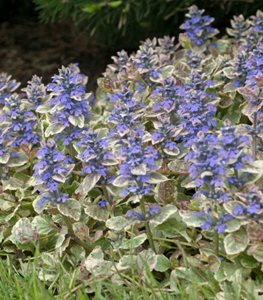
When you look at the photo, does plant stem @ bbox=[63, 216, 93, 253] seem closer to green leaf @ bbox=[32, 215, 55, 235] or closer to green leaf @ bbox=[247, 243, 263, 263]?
green leaf @ bbox=[32, 215, 55, 235]

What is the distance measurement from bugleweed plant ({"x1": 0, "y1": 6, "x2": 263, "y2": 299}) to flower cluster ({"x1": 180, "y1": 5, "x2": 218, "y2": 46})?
19.1 inches

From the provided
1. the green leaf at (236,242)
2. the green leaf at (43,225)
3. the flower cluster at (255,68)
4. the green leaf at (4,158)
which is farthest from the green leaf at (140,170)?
the green leaf at (4,158)

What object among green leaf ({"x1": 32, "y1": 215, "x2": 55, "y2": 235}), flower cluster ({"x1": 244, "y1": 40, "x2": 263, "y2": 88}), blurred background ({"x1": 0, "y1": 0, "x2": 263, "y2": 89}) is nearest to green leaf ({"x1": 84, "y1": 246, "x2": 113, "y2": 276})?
green leaf ({"x1": 32, "y1": 215, "x2": 55, "y2": 235})

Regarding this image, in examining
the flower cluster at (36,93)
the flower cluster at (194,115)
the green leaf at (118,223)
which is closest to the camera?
the green leaf at (118,223)

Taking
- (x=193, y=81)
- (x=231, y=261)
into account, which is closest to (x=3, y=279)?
(x=231, y=261)

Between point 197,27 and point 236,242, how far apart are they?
1.95 m

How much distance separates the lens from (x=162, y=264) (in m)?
2.96

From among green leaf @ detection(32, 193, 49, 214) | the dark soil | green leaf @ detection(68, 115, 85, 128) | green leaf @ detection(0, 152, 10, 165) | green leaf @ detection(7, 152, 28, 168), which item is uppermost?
green leaf @ detection(68, 115, 85, 128)

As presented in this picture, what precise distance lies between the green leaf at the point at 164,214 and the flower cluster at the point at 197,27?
163 cm

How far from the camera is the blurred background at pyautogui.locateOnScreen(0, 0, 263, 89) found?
5.15 m

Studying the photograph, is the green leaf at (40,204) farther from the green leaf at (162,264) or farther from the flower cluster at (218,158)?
the flower cluster at (218,158)

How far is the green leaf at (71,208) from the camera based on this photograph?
10.1ft

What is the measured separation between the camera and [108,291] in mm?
2941

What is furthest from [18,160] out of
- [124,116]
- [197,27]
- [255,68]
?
[197,27]
